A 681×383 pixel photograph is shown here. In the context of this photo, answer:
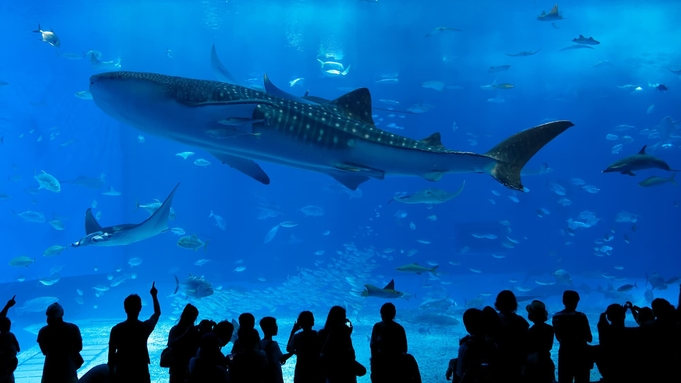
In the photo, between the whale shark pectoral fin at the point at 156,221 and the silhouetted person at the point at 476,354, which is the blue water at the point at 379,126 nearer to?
the whale shark pectoral fin at the point at 156,221

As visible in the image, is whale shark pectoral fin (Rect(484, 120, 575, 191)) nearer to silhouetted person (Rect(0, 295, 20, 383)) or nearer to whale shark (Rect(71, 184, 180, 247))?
silhouetted person (Rect(0, 295, 20, 383))

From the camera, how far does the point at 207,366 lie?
2223 millimetres

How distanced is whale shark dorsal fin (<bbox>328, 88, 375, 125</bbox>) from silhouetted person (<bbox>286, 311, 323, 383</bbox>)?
181 centimetres

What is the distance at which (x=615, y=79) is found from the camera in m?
26.5

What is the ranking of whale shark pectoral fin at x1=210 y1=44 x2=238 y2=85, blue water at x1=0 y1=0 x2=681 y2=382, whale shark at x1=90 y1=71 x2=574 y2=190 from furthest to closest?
blue water at x1=0 y1=0 x2=681 y2=382 < whale shark pectoral fin at x1=210 y1=44 x2=238 y2=85 < whale shark at x1=90 y1=71 x2=574 y2=190

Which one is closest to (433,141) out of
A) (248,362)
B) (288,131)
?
(288,131)

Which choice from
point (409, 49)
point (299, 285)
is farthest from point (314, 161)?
point (409, 49)

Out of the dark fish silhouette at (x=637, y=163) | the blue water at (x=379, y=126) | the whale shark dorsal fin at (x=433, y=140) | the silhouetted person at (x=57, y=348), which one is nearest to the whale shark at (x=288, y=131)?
the whale shark dorsal fin at (x=433, y=140)

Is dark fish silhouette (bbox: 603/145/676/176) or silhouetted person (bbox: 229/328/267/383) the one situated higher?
dark fish silhouette (bbox: 603/145/676/176)

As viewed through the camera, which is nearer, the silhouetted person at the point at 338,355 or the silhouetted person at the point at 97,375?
the silhouetted person at the point at 97,375

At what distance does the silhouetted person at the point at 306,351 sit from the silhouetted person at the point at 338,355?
0.17 ft

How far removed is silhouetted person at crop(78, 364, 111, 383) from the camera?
238cm

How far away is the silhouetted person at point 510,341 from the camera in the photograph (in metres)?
2.38

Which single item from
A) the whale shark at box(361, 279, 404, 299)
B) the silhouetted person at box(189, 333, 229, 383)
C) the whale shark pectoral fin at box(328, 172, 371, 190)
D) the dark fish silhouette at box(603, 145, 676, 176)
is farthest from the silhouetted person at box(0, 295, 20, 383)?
the dark fish silhouette at box(603, 145, 676, 176)
